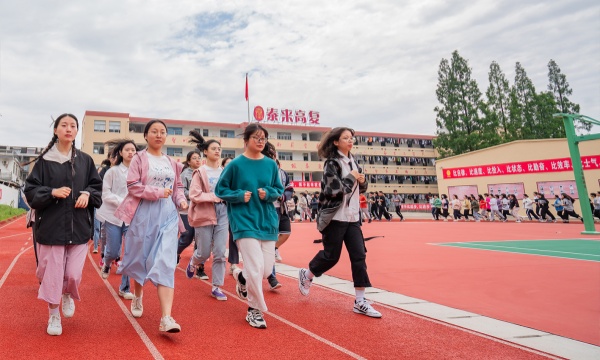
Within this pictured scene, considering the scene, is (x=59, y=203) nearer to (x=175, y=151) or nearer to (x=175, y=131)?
(x=175, y=131)

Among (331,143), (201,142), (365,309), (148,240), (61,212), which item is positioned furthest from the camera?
(201,142)

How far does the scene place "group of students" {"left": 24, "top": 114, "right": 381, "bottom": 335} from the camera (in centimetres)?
322

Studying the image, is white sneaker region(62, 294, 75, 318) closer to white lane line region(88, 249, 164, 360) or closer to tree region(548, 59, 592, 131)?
white lane line region(88, 249, 164, 360)

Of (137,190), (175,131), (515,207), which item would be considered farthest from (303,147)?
(137,190)

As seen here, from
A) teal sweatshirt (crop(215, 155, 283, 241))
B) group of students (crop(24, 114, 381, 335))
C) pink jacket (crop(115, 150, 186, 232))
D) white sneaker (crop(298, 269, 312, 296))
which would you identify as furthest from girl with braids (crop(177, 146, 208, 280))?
teal sweatshirt (crop(215, 155, 283, 241))

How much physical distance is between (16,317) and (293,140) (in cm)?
4375

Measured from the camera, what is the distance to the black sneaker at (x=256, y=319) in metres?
3.39

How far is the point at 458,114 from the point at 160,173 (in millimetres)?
40976

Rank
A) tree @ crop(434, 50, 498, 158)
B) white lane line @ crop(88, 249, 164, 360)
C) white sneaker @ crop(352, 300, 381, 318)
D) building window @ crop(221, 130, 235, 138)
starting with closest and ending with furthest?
white lane line @ crop(88, 249, 164, 360) → white sneaker @ crop(352, 300, 381, 318) → tree @ crop(434, 50, 498, 158) → building window @ crop(221, 130, 235, 138)

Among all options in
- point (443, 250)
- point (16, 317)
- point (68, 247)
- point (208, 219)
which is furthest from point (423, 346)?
point (443, 250)

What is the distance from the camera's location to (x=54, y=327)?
3152 millimetres

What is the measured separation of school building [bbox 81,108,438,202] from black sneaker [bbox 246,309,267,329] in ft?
98.5

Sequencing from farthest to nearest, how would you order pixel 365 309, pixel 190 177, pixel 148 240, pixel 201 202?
pixel 190 177 < pixel 201 202 < pixel 365 309 < pixel 148 240

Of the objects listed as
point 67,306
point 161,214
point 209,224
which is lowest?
point 67,306
